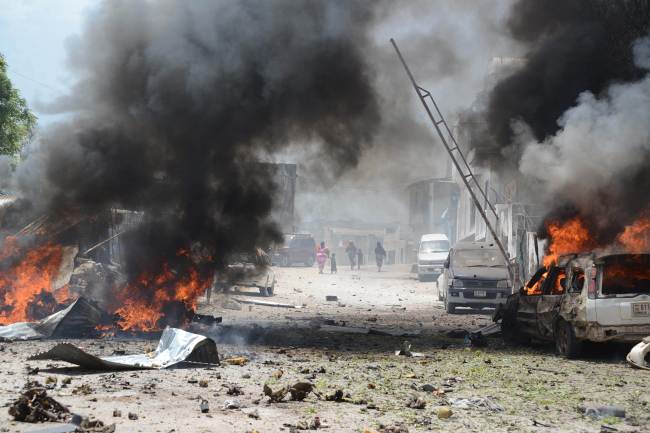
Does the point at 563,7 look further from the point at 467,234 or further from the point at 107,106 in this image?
the point at 467,234

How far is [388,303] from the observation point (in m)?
26.1

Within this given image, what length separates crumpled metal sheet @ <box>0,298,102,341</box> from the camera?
510 inches

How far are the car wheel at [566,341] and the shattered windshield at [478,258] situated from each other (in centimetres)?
921

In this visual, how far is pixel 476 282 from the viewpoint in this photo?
2011cm

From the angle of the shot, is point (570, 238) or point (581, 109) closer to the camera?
point (581, 109)

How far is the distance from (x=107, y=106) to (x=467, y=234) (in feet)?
98.8

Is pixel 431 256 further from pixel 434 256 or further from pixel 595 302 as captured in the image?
pixel 595 302

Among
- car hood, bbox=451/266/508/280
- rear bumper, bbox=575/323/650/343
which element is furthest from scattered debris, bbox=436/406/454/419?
car hood, bbox=451/266/508/280

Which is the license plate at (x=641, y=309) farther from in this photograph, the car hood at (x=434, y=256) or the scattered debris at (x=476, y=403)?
the car hood at (x=434, y=256)

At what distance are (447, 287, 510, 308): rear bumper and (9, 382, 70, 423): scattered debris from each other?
48.5 feet

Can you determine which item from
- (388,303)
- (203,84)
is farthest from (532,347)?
(388,303)

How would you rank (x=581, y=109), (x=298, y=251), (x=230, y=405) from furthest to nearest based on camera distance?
(x=298, y=251), (x=581, y=109), (x=230, y=405)

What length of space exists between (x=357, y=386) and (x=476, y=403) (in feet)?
5.22

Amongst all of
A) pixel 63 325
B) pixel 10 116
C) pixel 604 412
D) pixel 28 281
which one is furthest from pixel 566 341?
pixel 10 116
